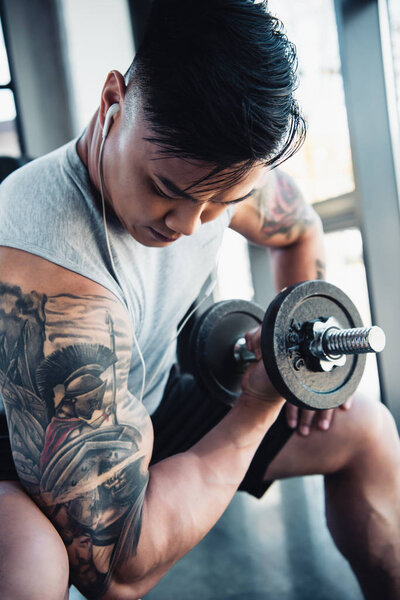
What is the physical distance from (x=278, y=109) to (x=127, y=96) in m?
0.22

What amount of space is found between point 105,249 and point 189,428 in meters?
0.44

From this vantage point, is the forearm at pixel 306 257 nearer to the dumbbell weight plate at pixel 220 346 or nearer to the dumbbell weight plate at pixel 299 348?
the dumbbell weight plate at pixel 220 346

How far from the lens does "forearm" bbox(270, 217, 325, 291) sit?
125cm

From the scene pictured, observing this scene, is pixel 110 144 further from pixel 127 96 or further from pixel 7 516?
pixel 7 516

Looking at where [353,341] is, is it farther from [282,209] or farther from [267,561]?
[267,561]

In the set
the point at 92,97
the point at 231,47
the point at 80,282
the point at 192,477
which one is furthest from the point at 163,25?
the point at 92,97

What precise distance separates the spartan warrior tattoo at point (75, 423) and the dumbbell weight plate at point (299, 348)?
0.74 ft

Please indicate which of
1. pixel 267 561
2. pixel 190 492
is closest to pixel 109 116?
pixel 190 492

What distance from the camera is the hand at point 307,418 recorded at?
1.00 metres

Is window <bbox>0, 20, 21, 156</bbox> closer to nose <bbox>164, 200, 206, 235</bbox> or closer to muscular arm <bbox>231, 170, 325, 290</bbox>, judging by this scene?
muscular arm <bbox>231, 170, 325, 290</bbox>

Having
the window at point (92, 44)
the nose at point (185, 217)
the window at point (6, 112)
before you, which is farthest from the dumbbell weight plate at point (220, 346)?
the window at point (6, 112)

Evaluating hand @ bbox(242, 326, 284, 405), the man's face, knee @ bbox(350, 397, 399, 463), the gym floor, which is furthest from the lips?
the gym floor

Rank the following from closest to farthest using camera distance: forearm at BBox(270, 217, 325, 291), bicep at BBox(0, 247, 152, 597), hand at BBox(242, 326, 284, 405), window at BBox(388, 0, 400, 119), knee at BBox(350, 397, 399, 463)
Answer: bicep at BBox(0, 247, 152, 597)
hand at BBox(242, 326, 284, 405)
knee at BBox(350, 397, 399, 463)
forearm at BBox(270, 217, 325, 291)
window at BBox(388, 0, 400, 119)

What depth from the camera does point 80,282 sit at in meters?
0.78
